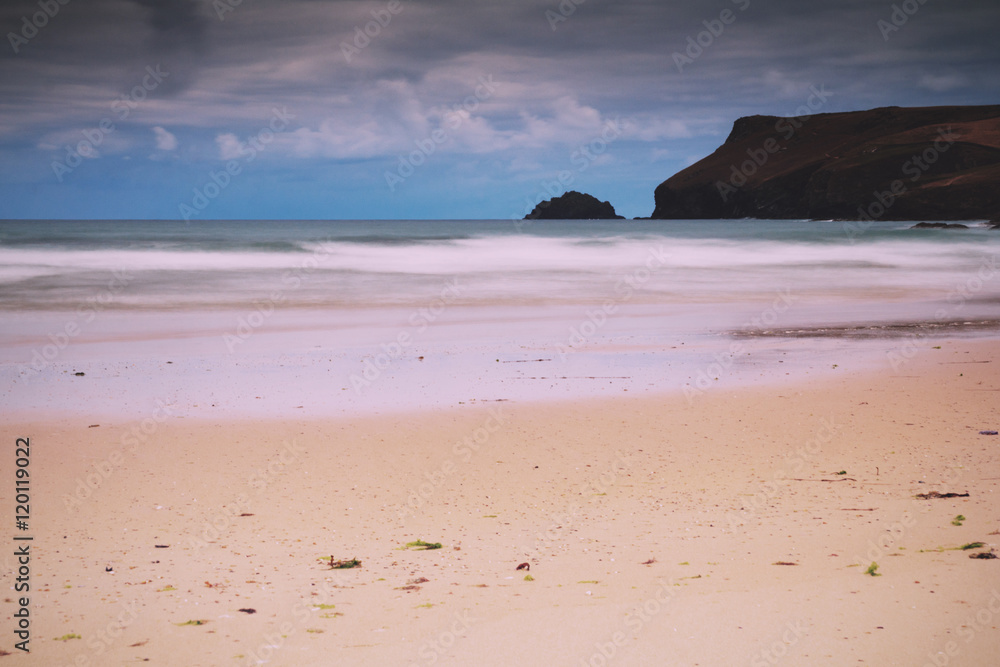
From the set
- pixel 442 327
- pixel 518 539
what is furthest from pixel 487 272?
pixel 518 539

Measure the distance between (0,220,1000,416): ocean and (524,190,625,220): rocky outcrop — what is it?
4262 inches

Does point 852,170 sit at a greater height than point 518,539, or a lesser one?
greater

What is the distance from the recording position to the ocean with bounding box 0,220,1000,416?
759cm

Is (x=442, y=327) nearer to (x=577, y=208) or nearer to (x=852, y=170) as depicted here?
(x=852, y=170)

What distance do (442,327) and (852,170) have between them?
84.8 meters

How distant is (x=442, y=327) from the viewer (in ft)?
40.6

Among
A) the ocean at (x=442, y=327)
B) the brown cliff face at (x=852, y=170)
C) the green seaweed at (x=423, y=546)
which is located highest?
the brown cliff face at (x=852, y=170)

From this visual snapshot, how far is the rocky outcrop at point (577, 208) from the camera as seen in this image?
135750 millimetres

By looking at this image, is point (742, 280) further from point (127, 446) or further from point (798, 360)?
point (127, 446)

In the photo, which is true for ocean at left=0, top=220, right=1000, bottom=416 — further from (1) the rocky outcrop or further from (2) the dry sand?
(1) the rocky outcrop

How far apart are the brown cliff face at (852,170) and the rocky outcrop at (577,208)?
41.1 ft

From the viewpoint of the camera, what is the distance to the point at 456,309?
15.3 m

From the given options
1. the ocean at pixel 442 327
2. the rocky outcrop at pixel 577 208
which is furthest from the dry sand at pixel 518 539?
the rocky outcrop at pixel 577 208

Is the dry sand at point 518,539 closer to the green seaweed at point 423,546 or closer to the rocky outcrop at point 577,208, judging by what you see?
the green seaweed at point 423,546
